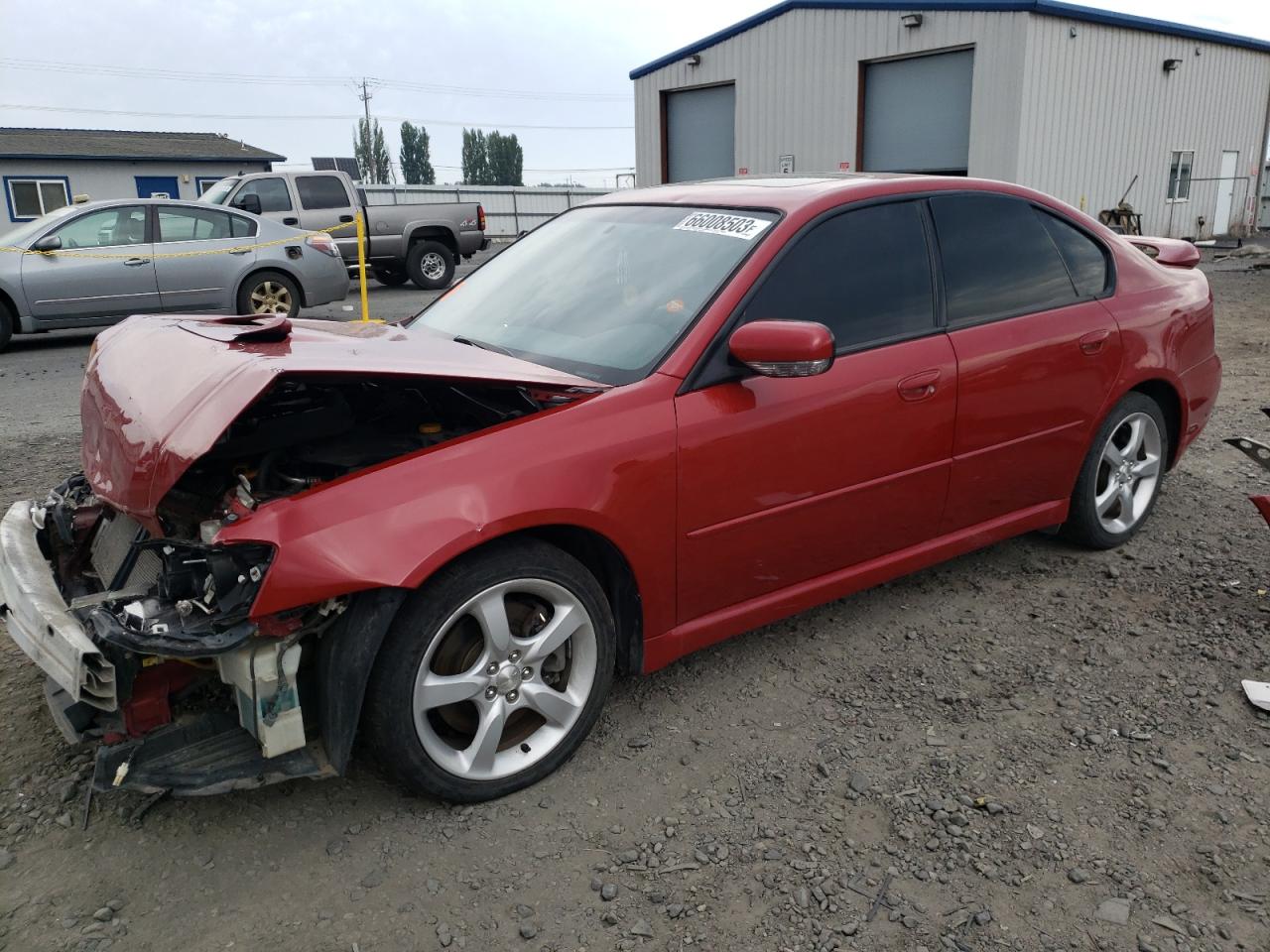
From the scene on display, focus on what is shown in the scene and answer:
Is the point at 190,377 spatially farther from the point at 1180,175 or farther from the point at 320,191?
the point at 1180,175

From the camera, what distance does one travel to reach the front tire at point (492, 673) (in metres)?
2.49

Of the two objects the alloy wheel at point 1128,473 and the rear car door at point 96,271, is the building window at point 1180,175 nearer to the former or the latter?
the rear car door at point 96,271

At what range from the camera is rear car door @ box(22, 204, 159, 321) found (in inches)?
414

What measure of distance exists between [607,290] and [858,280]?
2.82 ft

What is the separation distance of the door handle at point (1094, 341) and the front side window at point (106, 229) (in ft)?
34.4

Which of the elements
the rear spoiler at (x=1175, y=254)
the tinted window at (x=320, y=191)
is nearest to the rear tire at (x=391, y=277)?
the tinted window at (x=320, y=191)

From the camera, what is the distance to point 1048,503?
13.2ft

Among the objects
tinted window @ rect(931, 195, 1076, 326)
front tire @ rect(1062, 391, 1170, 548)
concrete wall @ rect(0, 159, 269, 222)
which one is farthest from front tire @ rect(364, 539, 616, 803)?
concrete wall @ rect(0, 159, 269, 222)

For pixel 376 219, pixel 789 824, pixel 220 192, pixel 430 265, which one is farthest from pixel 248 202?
pixel 789 824

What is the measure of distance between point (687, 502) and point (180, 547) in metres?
1.38

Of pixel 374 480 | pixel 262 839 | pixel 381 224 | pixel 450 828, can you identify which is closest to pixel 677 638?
pixel 450 828

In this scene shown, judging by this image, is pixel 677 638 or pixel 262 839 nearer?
pixel 262 839

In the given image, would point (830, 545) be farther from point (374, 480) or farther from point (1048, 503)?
point (374, 480)

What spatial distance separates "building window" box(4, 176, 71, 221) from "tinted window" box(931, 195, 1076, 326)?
34879 mm
